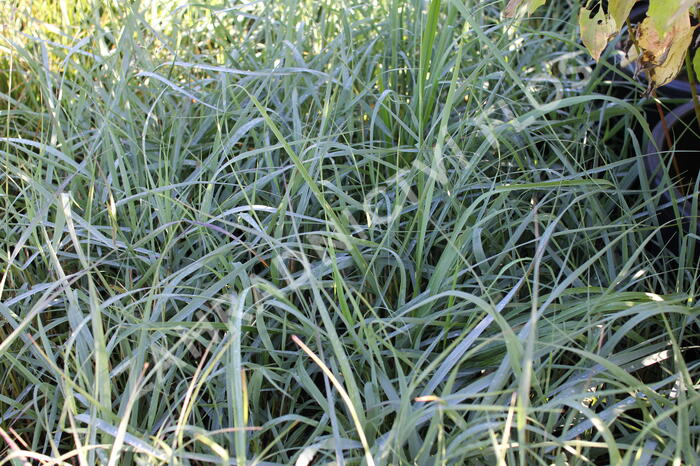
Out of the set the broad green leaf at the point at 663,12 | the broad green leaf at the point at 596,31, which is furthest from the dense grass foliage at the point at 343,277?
the broad green leaf at the point at 663,12

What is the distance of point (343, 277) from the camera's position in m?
1.08

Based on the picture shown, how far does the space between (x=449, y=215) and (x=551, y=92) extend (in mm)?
507

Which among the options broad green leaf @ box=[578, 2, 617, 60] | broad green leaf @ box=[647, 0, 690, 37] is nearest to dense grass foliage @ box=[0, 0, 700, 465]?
broad green leaf @ box=[578, 2, 617, 60]

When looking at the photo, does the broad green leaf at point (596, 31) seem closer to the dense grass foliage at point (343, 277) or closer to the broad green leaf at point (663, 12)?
the dense grass foliage at point (343, 277)

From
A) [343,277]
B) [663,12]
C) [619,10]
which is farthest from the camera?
[343,277]

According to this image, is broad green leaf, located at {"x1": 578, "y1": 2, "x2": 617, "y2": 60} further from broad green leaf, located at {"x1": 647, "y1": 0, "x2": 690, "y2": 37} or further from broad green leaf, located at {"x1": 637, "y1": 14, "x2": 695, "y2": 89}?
broad green leaf, located at {"x1": 647, "y1": 0, "x2": 690, "y2": 37}

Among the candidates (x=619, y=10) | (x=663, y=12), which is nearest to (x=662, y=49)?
(x=619, y=10)

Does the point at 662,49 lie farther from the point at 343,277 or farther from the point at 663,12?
the point at 343,277

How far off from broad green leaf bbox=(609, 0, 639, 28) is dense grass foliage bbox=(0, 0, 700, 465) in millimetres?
143

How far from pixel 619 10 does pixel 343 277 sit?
53 centimetres

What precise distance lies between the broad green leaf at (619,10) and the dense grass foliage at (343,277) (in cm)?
14

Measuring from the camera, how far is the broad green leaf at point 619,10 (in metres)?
0.89

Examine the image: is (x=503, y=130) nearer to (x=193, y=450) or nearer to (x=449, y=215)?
(x=449, y=215)

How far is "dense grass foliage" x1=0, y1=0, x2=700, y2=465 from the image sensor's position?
81cm
